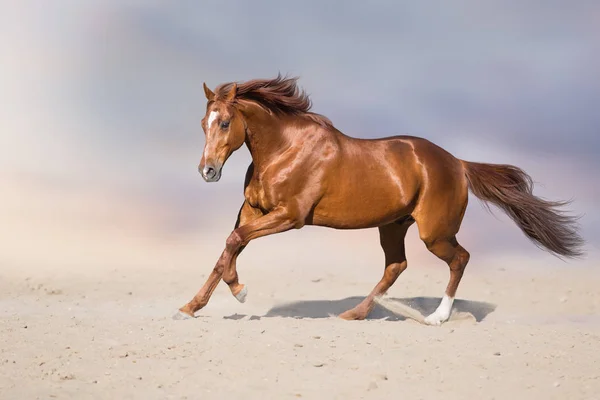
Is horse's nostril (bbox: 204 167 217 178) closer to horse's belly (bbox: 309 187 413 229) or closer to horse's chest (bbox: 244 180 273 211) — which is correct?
horse's chest (bbox: 244 180 273 211)

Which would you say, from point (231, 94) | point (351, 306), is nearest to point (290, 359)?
point (231, 94)

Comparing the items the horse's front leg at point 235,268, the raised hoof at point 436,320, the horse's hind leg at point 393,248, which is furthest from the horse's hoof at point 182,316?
the raised hoof at point 436,320

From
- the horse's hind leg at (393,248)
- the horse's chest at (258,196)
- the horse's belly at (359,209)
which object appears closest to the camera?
the horse's chest at (258,196)

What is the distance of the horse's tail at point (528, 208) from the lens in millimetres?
10422

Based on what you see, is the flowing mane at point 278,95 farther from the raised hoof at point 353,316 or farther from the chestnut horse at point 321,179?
the raised hoof at point 353,316

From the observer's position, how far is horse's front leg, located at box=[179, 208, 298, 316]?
855 cm

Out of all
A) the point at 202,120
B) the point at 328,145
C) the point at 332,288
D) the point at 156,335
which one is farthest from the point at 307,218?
the point at 332,288

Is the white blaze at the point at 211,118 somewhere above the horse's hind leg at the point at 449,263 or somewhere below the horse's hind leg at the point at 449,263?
above

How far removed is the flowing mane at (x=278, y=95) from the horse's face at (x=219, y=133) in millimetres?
160

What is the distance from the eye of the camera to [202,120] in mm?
8633

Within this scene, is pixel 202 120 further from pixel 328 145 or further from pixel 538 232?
pixel 538 232

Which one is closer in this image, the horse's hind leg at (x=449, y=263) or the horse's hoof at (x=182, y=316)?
the horse's hoof at (x=182, y=316)

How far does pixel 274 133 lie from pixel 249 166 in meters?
0.51

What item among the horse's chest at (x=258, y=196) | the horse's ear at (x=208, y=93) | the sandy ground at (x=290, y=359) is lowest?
the sandy ground at (x=290, y=359)
